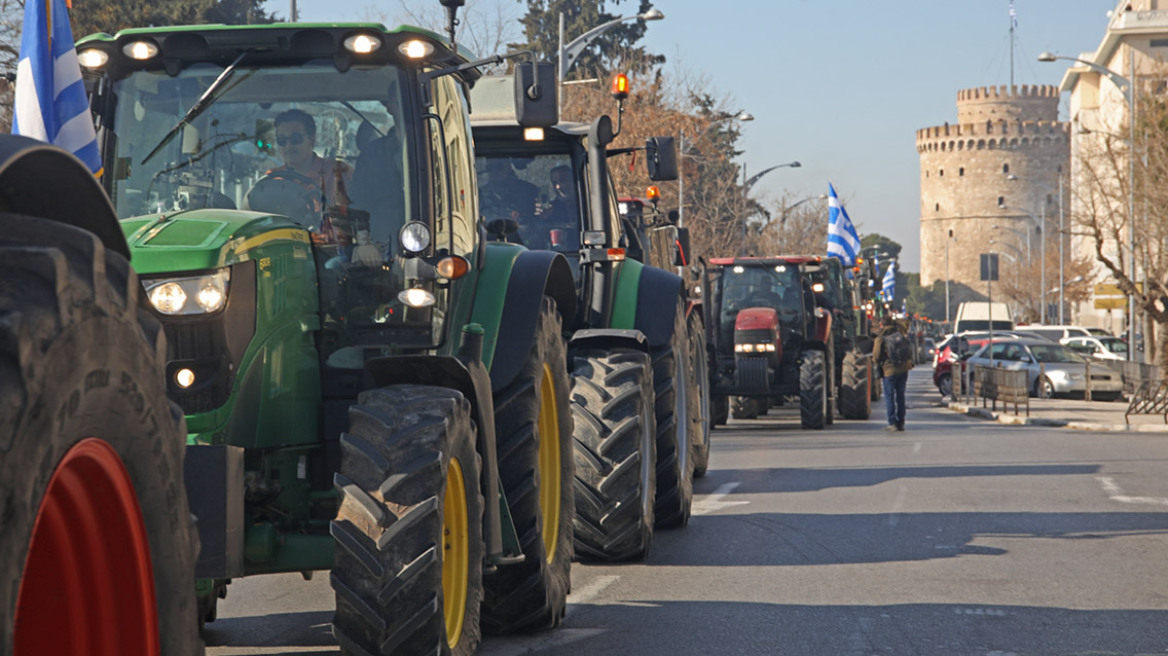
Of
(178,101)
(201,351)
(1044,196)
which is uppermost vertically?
(1044,196)

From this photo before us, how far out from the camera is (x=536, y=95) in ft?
21.8

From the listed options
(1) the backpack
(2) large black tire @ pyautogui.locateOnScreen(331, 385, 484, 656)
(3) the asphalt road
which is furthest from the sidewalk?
(2) large black tire @ pyautogui.locateOnScreen(331, 385, 484, 656)

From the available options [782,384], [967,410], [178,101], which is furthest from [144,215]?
[967,410]

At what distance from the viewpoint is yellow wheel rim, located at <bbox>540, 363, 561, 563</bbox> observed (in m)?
7.54

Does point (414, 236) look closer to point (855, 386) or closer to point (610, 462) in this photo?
point (610, 462)

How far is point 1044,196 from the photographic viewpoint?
12606cm

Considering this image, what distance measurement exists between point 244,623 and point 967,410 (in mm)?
28974

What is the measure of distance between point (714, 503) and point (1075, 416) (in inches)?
716

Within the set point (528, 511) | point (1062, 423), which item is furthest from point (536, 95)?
point (1062, 423)

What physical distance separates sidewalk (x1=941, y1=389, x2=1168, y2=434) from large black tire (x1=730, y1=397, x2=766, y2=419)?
4.70 metres

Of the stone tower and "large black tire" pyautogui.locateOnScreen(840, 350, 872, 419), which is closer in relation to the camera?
"large black tire" pyautogui.locateOnScreen(840, 350, 872, 419)

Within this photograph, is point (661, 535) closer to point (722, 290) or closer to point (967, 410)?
point (722, 290)

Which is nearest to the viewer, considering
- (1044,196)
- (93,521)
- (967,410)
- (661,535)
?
(93,521)

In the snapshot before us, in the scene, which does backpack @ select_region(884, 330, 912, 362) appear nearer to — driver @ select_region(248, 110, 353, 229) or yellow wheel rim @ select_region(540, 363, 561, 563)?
yellow wheel rim @ select_region(540, 363, 561, 563)
